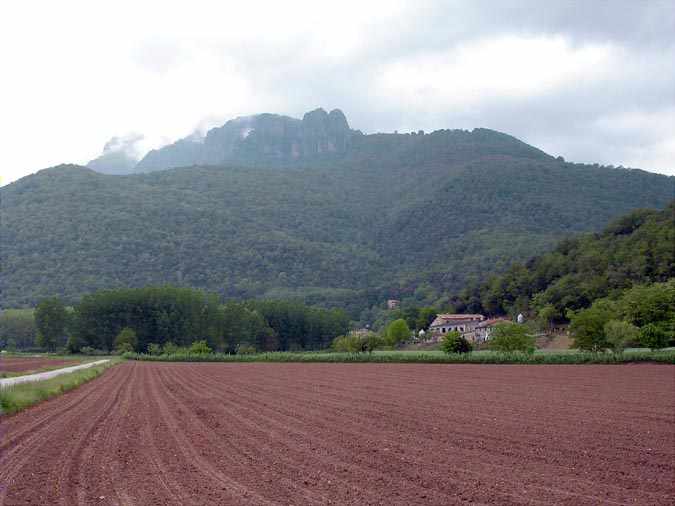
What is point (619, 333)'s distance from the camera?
50.8 metres

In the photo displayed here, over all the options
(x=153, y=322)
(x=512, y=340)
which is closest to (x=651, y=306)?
(x=512, y=340)

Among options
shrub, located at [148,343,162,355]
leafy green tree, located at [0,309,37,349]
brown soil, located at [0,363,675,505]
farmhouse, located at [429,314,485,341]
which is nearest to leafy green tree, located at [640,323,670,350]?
brown soil, located at [0,363,675,505]

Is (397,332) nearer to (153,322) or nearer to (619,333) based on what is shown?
(153,322)

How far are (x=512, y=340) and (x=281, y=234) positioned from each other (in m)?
117

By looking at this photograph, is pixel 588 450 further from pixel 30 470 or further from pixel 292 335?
pixel 292 335

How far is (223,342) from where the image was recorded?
103m

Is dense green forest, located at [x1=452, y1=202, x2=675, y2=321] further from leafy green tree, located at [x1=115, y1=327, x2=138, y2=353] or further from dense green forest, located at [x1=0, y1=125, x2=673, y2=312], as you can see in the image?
leafy green tree, located at [x1=115, y1=327, x2=138, y2=353]

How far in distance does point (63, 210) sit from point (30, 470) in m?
146

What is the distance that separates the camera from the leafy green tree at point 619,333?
5053cm

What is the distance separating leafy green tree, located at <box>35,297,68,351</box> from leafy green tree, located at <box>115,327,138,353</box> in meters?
9.65

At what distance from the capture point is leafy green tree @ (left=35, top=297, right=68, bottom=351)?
93312mm

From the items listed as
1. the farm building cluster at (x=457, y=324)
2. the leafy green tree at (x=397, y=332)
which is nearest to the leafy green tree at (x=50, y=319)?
the leafy green tree at (x=397, y=332)

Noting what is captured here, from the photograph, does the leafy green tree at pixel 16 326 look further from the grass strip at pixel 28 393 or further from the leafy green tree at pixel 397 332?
the grass strip at pixel 28 393

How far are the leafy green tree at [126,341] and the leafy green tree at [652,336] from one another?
220 feet
